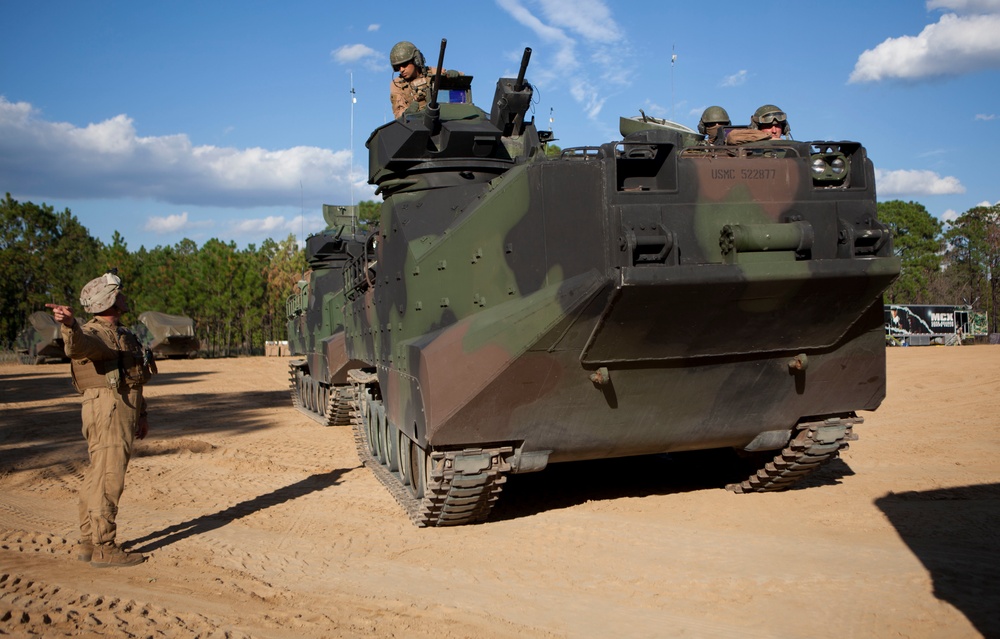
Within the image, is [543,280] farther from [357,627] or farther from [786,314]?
[357,627]

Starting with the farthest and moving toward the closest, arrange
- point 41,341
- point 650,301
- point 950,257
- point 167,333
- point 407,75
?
point 950,257 < point 167,333 < point 41,341 < point 407,75 < point 650,301

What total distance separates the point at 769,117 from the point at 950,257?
48.0 m

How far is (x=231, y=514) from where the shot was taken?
24.3ft

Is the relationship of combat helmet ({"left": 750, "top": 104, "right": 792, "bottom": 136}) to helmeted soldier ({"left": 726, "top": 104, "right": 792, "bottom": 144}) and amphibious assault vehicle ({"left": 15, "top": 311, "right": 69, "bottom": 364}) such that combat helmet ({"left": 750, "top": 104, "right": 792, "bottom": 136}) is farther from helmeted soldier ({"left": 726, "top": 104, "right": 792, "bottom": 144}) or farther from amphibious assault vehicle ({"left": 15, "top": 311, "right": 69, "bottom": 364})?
amphibious assault vehicle ({"left": 15, "top": 311, "right": 69, "bottom": 364})

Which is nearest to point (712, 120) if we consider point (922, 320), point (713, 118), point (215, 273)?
point (713, 118)

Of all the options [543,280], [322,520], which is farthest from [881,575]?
[322,520]

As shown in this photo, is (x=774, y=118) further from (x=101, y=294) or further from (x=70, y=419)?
(x=70, y=419)

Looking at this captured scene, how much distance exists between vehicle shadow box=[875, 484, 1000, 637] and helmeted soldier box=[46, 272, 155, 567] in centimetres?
484

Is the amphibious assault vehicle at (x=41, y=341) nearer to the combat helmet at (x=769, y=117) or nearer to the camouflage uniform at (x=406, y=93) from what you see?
the camouflage uniform at (x=406, y=93)

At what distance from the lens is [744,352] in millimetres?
6047

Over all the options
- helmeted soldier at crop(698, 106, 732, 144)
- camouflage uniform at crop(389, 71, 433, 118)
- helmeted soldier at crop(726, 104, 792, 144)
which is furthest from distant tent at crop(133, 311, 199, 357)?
helmeted soldier at crop(726, 104, 792, 144)

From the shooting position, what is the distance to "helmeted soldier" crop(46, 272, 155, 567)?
5609mm

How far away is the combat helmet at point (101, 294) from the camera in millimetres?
5688

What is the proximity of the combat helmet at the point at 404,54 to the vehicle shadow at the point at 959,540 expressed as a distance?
644 centimetres
